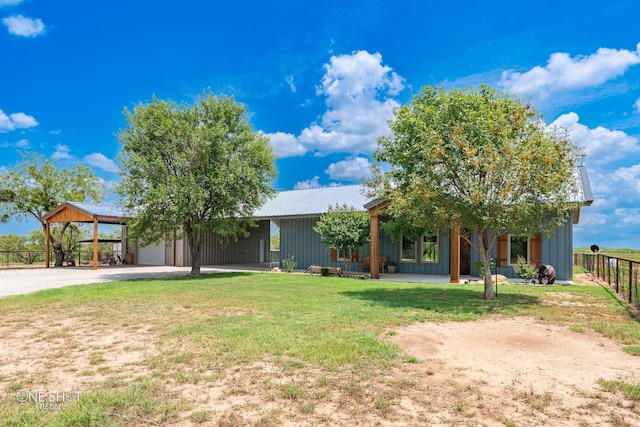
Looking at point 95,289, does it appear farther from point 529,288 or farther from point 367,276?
point 529,288

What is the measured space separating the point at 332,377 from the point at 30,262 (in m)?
28.4

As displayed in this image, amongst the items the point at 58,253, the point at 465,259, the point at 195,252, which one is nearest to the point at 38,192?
the point at 58,253

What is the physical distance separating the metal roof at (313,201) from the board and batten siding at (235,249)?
13.2 ft

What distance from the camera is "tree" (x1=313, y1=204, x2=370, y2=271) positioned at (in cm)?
1595

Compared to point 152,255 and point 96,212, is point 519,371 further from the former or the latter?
point 152,255

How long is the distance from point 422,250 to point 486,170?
872 cm

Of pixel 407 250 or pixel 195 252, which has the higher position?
pixel 407 250

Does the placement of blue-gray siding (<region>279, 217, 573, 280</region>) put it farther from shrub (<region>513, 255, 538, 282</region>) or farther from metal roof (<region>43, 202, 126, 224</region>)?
metal roof (<region>43, 202, 126, 224</region>)

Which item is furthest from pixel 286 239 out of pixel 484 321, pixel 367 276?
pixel 484 321

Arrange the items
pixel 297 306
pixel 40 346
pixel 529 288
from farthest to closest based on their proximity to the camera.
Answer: pixel 529 288 < pixel 297 306 < pixel 40 346

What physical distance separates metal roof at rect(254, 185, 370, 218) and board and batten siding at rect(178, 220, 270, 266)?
13.2 feet

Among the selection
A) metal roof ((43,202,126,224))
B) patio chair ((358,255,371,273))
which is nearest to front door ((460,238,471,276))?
patio chair ((358,255,371,273))

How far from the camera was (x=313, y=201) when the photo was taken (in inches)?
840

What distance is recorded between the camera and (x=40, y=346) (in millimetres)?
5949
